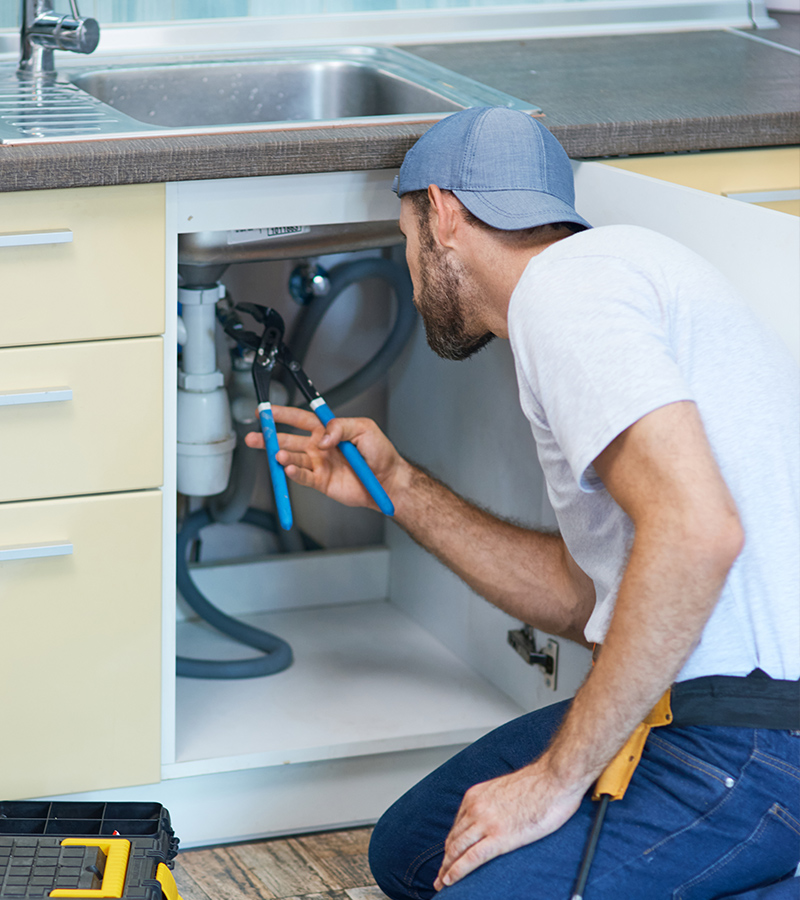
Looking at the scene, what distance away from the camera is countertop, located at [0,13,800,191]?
4.15 ft

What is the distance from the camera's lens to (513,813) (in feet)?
3.55

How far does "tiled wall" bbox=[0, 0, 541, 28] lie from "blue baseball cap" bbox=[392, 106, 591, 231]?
2.72 ft

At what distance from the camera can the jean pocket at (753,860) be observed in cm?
108

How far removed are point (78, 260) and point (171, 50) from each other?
74 cm

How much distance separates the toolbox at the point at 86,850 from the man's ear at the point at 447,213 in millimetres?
708

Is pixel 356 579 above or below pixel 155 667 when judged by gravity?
below

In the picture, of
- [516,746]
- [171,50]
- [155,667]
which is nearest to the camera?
[516,746]

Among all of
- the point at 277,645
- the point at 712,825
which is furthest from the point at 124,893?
the point at 277,645

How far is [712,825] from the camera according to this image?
1082 millimetres

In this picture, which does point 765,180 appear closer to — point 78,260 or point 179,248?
point 179,248

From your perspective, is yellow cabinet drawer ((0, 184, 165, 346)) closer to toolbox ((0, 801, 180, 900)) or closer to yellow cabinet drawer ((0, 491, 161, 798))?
yellow cabinet drawer ((0, 491, 161, 798))

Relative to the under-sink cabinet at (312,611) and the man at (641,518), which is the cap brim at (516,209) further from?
the under-sink cabinet at (312,611)

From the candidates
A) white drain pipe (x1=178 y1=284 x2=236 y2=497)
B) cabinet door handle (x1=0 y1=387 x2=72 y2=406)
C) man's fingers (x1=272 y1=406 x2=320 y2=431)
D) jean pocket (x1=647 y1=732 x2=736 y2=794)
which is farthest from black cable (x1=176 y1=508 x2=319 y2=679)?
jean pocket (x1=647 y1=732 x2=736 y2=794)

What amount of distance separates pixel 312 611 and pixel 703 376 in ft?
3.94
